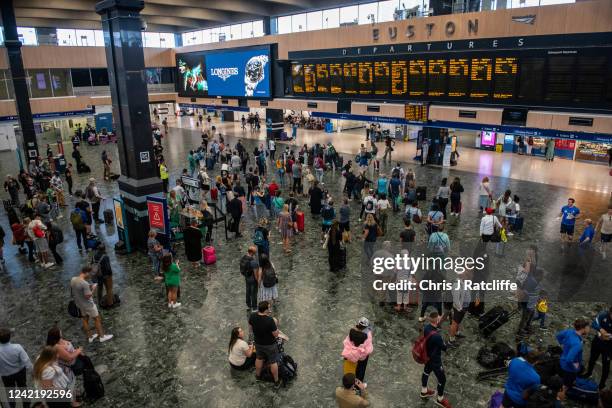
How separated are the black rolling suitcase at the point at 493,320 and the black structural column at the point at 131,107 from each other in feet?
33.0

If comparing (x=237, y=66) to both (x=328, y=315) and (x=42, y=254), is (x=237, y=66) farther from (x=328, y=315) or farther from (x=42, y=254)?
(x=328, y=315)

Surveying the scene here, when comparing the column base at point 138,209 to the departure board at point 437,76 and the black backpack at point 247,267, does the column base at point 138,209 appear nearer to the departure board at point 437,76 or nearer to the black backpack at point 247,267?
the black backpack at point 247,267

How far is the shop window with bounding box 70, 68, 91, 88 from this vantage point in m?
34.3

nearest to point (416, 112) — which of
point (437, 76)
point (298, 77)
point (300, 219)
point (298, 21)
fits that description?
point (437, 76)

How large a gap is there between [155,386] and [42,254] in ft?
23.5

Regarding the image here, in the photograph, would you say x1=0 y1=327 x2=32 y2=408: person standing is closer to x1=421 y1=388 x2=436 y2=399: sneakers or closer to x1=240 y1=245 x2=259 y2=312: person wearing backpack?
x1=240 y1=245 x2=259 y2=312: person wearing backpack

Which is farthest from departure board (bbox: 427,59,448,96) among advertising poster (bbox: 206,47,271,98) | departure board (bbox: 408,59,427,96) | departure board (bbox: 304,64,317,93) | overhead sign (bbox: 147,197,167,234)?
overhead sign (bbox: 147,197,167,234)

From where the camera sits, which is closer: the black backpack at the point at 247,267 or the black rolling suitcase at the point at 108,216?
the black backpack at the point at 247,267

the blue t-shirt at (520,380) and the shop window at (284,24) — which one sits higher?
the shop window at (284,24)

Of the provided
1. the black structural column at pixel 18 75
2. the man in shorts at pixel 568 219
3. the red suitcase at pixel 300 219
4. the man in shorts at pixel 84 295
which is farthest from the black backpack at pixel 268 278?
the black structural column at pixel 18 75

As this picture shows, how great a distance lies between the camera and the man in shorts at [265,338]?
6.66m

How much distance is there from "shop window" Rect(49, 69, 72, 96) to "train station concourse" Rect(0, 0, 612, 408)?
8.94 meters

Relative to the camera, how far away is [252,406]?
261 inches

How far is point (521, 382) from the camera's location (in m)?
5.32
